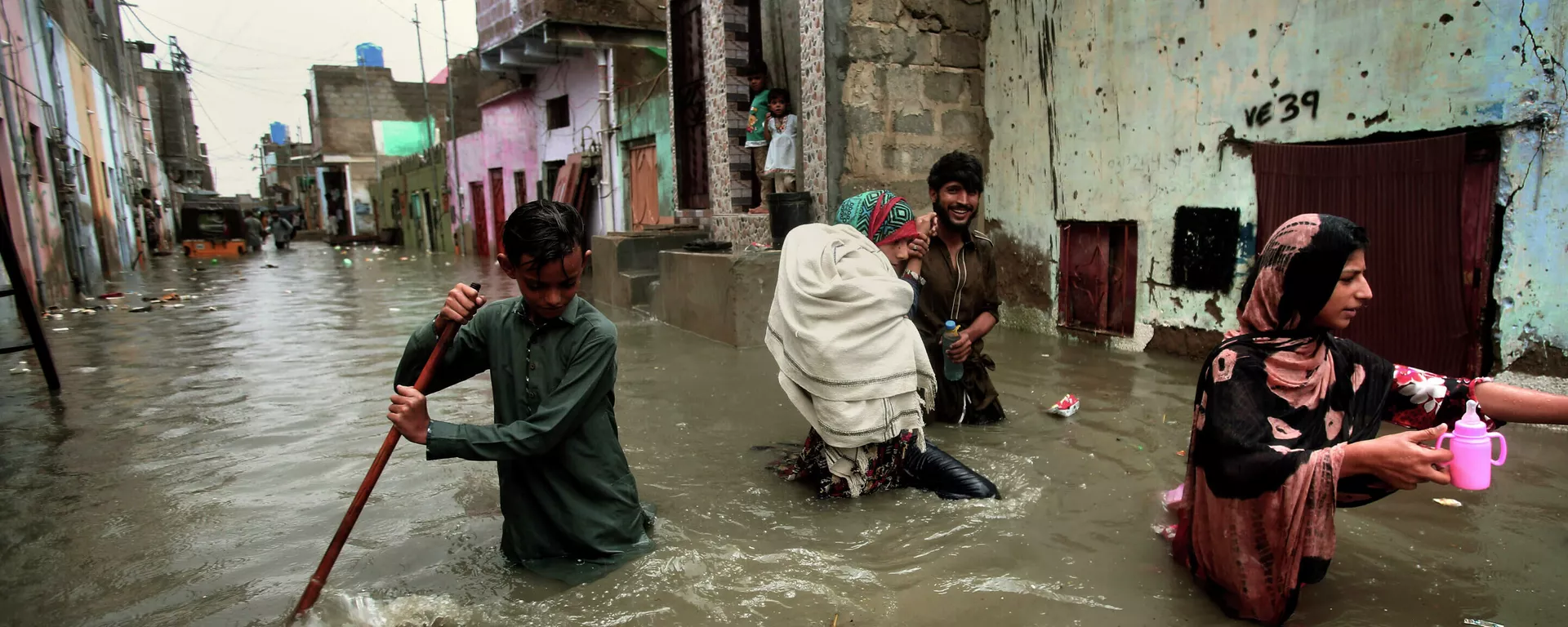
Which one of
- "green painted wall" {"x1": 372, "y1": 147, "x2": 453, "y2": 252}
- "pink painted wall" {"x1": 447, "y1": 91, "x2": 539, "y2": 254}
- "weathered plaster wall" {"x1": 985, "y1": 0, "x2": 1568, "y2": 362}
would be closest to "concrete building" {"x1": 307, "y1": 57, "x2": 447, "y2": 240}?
"green painted wall" {"x1": 372, "y1": 147, "x2": 453, "y2": 252}

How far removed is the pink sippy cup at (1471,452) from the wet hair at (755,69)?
712 cm

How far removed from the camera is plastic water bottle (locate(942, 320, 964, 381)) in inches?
157

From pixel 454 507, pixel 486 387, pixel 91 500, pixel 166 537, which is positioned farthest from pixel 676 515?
pixel 486 387

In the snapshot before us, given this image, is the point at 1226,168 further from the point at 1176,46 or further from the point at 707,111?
the point at 707,111

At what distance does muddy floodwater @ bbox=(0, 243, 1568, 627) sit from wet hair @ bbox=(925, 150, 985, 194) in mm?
1278

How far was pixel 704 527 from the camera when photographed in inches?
124

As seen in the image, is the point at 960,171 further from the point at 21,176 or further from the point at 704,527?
the point at 21,176

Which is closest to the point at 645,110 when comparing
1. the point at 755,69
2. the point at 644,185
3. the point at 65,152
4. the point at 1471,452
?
the point at 644,185

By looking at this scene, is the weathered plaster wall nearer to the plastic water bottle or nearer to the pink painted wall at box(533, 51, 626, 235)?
the plastic water bottle

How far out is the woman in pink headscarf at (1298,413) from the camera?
205 centimetres

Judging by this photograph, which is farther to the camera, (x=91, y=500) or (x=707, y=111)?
(x=707, y=111)

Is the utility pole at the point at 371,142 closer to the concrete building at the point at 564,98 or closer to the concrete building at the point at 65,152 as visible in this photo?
the concrete building at the point at 65,152

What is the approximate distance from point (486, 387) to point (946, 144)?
4356mm

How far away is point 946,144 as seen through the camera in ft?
24.2
